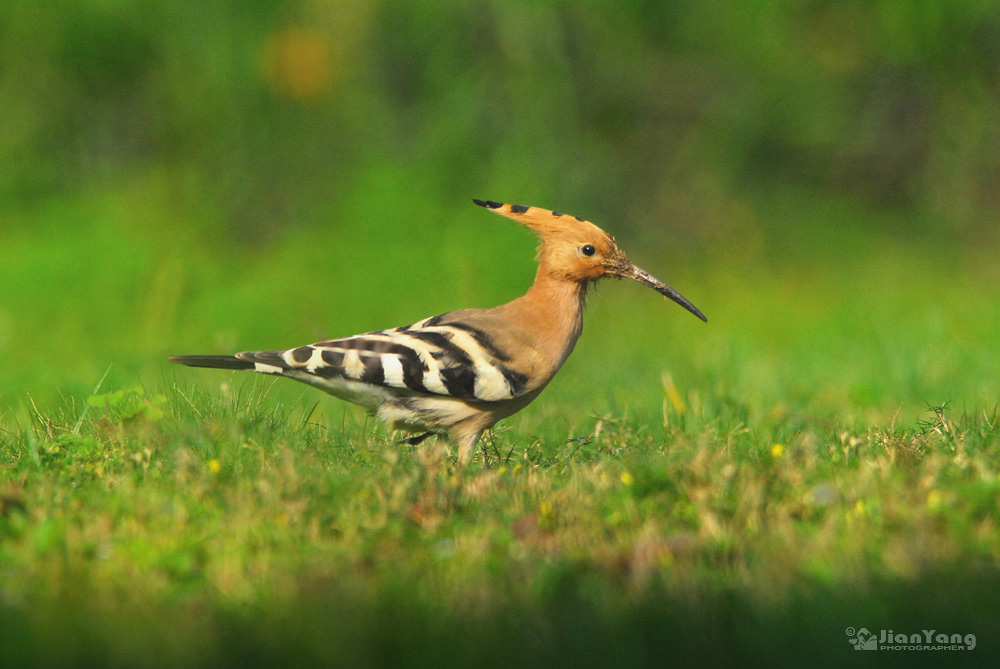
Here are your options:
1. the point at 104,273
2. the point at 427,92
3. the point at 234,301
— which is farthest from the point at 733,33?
the point at 104,273

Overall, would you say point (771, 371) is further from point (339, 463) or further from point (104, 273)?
point (104, 273)

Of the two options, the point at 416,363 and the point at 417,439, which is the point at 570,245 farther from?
the point at 417,439

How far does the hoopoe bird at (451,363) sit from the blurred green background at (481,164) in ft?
9.34

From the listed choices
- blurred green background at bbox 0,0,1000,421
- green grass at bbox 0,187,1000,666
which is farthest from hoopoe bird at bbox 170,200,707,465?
blurred green background at bbox 0,0,1000,421

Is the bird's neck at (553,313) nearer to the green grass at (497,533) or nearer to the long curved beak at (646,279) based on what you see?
the long curved beak at (646,279)

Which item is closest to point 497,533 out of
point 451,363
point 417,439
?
point 451,363

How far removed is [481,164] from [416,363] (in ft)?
15.0

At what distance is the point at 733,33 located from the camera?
8.70 m

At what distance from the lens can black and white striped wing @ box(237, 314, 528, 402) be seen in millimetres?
3732

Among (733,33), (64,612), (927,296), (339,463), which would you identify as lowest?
(64,612)

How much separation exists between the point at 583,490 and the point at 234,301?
16.8 ft

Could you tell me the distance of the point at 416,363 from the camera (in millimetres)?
3738

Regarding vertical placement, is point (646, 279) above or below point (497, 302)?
below

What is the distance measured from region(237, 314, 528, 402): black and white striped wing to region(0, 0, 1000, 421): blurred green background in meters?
3.10
